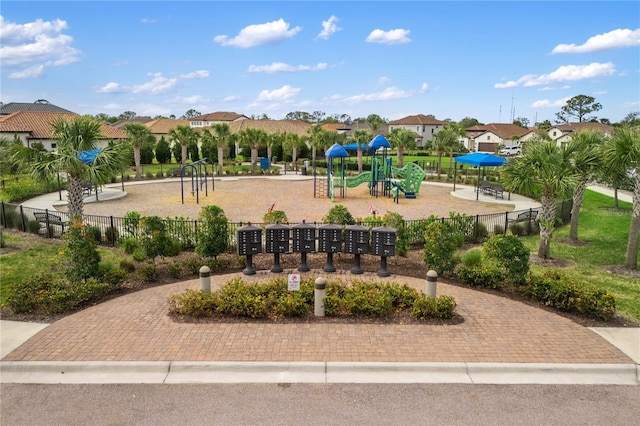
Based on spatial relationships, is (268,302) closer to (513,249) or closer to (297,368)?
(297,368)

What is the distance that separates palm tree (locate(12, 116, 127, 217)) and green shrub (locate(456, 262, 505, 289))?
1070 cm

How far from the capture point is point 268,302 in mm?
9344

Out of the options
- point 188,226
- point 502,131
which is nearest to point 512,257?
point 188,226

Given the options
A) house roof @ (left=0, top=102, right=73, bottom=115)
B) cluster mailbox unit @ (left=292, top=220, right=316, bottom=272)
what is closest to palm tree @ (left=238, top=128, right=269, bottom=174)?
cluster mailbox unit @ (left=292, top=220, right=316, bottom=272)

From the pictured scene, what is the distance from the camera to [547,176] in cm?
1388

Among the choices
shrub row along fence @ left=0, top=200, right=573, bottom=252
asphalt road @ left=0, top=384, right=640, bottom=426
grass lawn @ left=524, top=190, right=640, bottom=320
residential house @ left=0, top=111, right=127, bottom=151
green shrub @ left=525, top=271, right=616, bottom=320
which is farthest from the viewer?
residential house @ left=0, top=111, right=127, bottom=151

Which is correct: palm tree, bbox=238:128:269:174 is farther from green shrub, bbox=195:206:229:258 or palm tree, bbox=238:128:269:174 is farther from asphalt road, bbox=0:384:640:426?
asphalt road, bbox=0:384:640:426

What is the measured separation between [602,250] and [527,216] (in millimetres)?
A: 3972

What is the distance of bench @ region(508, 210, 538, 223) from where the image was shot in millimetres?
18161

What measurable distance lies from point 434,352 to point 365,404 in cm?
196

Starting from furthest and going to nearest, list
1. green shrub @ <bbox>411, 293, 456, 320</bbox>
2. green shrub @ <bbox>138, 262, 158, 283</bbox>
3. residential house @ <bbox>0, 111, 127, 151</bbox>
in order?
1. residential house @ <bbox>0, 111, 127, 151</bbox>
2. green shrub @ <bbox>138, 262, 158, 283</bbox>
3. green shrub @ <bbox>411, 293, 456, 320</bbox>

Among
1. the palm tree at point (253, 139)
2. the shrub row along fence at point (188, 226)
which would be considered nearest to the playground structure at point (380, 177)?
the shrub row along fence at point (188, 226)

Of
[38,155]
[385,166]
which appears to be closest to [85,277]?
[38,155]

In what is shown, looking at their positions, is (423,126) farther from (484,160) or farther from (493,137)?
(484,160)
